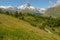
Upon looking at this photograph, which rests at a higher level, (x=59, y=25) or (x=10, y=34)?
(x=10, y=34)

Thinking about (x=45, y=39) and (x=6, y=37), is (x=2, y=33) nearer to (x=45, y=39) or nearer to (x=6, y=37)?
(x=6, y=37)

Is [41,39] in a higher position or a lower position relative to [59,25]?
higher

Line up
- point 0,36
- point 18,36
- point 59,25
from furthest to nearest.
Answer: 1. point 59,25
2. point 18,36
3. point 0,36

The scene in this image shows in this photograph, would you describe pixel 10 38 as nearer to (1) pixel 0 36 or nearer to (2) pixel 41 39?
(1) pixel 0 36

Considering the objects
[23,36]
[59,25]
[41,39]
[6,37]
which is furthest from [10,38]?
[59,25]

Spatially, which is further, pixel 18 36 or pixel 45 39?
pixel 45 39

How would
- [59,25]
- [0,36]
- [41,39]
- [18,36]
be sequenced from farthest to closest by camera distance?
[59,25]
[41,39]
[18,36]
[0,36]

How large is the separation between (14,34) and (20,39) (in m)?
1.45

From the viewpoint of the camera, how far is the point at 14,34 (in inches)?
885

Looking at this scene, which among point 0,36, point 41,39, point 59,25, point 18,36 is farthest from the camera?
point 59,25

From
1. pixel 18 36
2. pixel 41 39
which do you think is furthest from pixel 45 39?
pixel 18 36

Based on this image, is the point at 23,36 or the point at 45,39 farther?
the point at 45,39

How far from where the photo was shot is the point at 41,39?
23.9 m

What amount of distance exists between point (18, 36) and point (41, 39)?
11.4ft
